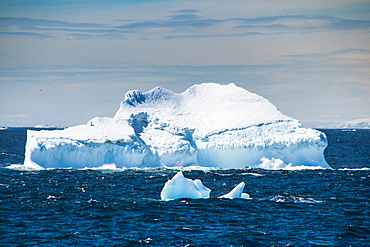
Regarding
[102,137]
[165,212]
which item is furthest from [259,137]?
[165,212]

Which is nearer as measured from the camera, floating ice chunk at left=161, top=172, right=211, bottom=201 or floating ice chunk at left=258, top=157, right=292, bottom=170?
floating ice chunk at left=161, top=172, right=211, bottom=201

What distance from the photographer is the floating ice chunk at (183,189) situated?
29781 millimetres

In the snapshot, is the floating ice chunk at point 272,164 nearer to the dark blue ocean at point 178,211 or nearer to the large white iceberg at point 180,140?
the large white iceberg at point 180,140

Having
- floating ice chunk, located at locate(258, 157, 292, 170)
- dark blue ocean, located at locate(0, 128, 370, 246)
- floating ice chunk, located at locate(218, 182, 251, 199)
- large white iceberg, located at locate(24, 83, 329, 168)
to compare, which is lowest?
dark blue ocean, located at locate(0, 128, 370, 246)

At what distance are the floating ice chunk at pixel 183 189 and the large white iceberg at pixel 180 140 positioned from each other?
39.9ft

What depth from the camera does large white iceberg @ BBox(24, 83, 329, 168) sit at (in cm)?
4194

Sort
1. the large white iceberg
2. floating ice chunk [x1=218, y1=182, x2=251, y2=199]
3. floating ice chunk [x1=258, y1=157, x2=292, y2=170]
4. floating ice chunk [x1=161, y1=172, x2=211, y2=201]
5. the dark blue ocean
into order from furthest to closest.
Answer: floating ice chunk [x1=258, y1=157, x2=292, y2=170]
the large white iceberg
floating ice chunk [x1=218, y1=182, x2=251, y2=199]
floating ice chunk [x1=161, y1=172, x2=211, y2=201]
the dark blue ocean

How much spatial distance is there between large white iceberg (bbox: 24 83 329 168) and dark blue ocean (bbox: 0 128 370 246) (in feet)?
9.35

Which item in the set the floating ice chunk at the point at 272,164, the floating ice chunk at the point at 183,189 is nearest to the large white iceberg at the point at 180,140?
the floating ice chunk at the point at 272,164

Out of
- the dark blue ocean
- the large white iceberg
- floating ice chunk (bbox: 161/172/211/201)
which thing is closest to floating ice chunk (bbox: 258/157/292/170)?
the large white iceberg

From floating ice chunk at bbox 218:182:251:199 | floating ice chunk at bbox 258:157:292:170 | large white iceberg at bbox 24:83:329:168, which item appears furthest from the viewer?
floating ice chunk at bbox 258:157:292:170

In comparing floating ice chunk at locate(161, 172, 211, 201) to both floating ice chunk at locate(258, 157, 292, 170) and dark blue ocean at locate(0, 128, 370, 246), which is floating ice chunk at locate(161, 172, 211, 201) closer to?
dark blue ocean at locate(0, 128, 370, 246)

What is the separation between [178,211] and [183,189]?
299cm

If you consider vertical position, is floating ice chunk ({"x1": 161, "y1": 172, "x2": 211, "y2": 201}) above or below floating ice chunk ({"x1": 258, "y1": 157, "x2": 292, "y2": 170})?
below
